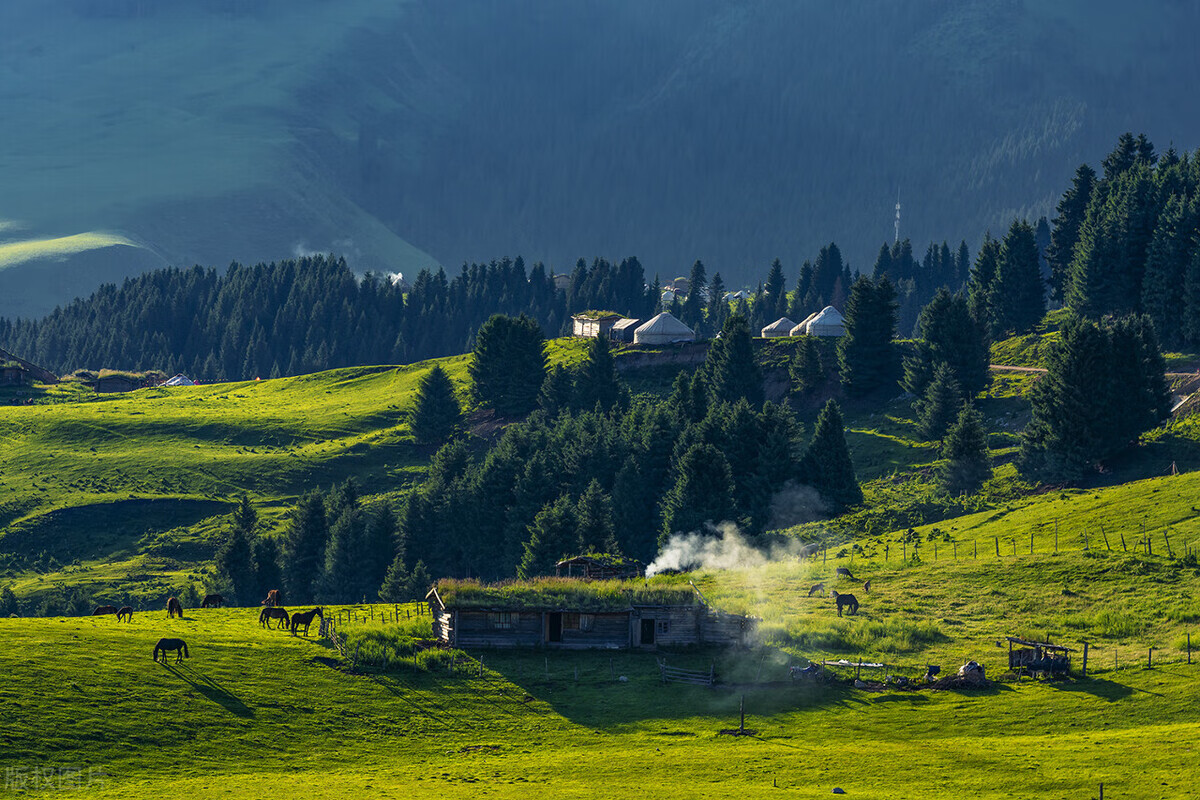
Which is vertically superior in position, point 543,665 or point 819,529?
point 819,529

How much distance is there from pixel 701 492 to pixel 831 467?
1312 centimetres

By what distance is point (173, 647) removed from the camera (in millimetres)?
74438

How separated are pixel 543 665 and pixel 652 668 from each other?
240 inches

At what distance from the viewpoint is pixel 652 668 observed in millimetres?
80500

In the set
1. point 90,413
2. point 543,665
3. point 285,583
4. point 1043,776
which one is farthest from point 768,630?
point 90,413

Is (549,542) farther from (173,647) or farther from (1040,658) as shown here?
(1040,658)

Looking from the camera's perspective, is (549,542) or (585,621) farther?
(549,542)

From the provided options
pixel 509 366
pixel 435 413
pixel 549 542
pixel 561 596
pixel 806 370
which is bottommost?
pixel 561 596

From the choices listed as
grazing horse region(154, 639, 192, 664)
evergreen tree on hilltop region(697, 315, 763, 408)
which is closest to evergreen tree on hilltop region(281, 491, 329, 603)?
evergreen tree on hilltop region(697, 315, 763, 408)

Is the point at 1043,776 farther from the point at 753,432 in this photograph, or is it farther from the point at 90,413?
the point at 90,413

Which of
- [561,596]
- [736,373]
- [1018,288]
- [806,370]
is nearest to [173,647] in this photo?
[561,596]

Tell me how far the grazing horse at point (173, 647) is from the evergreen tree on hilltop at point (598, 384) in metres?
101

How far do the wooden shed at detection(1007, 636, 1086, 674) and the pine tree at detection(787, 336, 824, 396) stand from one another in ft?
304

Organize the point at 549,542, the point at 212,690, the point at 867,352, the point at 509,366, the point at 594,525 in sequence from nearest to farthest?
the point at 212,690 → the point at 549,542 → the point at 594,525 → the point at 867,352 → the point at 509,366
